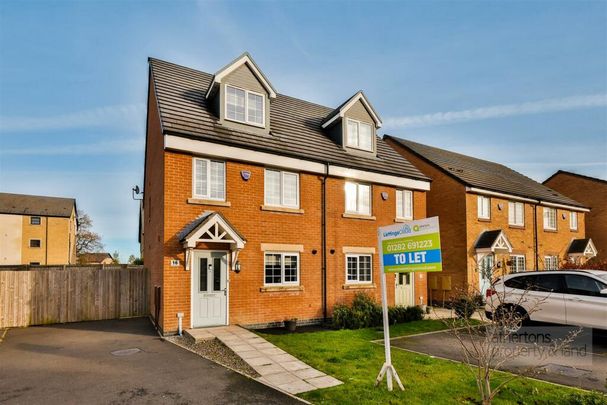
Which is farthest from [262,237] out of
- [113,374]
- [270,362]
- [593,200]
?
[593,200]

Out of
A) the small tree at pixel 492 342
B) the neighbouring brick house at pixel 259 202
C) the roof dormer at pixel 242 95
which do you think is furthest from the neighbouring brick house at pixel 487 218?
the roof dormer at pixel 242 95

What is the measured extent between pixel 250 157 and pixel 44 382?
8.72m

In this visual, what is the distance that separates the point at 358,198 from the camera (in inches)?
665

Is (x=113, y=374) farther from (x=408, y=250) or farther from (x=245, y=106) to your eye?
(x=245, y=106)

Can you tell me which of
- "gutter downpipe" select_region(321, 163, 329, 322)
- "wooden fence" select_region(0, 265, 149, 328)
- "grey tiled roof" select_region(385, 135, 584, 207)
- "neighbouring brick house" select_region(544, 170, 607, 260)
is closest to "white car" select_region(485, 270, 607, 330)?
"gutter downpipe" select_region(321, 163, 329, 322)

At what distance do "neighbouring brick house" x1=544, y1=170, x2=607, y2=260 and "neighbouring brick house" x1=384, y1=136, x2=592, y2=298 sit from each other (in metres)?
2.93

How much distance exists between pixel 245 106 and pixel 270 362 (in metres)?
9.65

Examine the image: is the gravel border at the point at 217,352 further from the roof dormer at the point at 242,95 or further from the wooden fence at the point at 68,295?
the roof dormer at the point at 242,95

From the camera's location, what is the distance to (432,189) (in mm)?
22781

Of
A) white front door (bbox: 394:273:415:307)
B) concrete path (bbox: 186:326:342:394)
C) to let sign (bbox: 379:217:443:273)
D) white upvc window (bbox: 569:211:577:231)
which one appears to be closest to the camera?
to let sign (bbox: 379:217:443:273)

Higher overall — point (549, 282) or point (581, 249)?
point (581, 249)

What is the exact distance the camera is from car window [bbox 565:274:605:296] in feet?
36.5

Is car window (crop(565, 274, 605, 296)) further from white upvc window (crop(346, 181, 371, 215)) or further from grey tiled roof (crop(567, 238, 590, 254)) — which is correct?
grey tiled roof (crop(567, 238, 590, 254))

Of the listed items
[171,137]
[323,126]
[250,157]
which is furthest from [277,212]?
[323,126]
